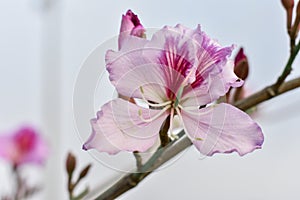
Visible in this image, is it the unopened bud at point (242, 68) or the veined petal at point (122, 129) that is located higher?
the veined petal at point (122, 129)

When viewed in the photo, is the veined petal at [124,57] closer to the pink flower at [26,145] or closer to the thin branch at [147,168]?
the thin branch at [147,168]

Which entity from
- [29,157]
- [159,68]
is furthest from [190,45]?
[29,157]

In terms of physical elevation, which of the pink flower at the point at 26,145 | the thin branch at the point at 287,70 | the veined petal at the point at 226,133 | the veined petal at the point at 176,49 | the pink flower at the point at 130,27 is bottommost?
the pink flower at the point at 26,145

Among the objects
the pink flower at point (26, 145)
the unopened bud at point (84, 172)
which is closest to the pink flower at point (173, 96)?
the unopened bud at point (84, 172)

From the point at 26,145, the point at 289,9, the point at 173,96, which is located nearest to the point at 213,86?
the point at 173,96

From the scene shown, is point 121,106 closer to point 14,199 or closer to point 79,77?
point 79,77

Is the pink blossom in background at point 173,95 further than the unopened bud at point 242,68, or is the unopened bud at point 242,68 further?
the unopened bud at point 242,68
